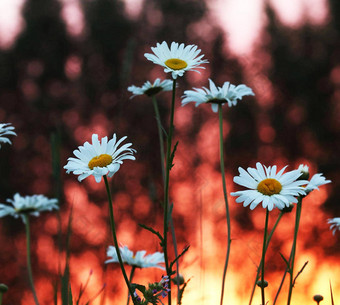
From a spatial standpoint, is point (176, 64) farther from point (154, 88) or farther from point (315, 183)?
point (154, 88)

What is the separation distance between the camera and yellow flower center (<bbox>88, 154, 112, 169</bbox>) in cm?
114

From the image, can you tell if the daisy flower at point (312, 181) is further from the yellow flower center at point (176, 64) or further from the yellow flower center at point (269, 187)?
the yellow flower center at point (176, 64)

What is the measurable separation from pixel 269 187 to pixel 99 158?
0.45 m

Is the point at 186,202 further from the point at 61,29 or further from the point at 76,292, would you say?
the point at 61,29

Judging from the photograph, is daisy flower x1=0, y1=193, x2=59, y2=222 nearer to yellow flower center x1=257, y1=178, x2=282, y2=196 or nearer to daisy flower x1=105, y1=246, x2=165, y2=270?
daisy flower x1=105, y1=246, x2=165, y2=270

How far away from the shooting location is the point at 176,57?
127 cm

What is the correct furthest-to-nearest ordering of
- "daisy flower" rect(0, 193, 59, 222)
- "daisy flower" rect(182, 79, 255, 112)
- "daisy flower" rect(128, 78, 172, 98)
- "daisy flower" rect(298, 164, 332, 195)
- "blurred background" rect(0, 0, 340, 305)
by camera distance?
"blurred background" rect(0, 0, 340, 305) → "daisy flower" rect(0, 193, 59, 222) → "daisy flower" rect(128, 78, 172, 98) → "daisy flower" rect(182, 79, 255, 112) → "daisy flower" rect(298, 164, 332, 195)

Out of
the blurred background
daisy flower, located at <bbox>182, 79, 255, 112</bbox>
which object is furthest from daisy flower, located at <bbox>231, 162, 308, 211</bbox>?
the blurred background

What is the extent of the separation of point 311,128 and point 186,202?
3337 millimetres

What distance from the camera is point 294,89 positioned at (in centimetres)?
746

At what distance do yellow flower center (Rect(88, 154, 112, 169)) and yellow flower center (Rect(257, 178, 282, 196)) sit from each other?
0.42 metres

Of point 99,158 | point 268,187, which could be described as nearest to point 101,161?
point 99,158

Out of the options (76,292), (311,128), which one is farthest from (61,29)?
(76,292)

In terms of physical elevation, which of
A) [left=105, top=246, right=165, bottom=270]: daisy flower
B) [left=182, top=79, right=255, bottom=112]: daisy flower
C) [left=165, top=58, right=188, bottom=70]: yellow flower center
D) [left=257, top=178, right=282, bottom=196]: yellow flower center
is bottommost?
[left=257, top=178, right=282, bottom=196]: yellow flower center
